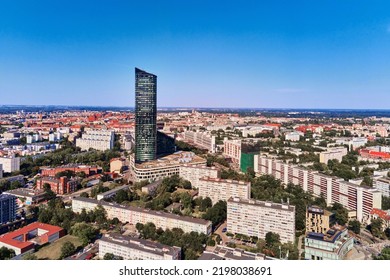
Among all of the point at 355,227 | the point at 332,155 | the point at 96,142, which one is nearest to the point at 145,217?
the point at 355,227

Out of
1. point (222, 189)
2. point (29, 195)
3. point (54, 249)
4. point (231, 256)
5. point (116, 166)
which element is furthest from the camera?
point (116, 166)

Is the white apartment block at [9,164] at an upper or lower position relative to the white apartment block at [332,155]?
lower

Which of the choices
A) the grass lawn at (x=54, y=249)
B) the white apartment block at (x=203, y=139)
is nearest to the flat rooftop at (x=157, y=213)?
the grass lawn at (x=54, y=249)

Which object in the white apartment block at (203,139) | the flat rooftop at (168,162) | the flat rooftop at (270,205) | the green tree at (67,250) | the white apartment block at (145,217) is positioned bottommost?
the green tree at (67,250)

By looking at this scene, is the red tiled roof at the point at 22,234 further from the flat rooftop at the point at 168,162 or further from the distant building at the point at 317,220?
the distant building at the point at 317,220

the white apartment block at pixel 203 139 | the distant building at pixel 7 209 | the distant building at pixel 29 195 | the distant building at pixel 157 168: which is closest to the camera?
the distant building at pixel 7 209

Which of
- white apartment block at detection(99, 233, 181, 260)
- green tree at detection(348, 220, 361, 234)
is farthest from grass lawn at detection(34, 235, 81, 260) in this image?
green tree at detection(348, 220, 361, 234)

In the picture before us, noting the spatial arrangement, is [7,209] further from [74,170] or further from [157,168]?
[157,168]
